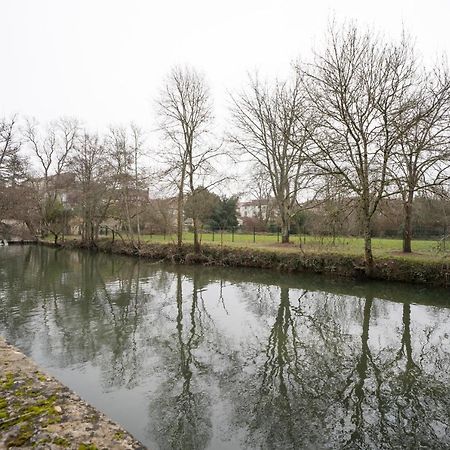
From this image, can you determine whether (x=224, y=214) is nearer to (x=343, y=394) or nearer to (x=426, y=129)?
(x=426, y=129)

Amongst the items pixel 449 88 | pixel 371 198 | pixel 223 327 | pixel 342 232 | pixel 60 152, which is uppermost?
pixel 60 152

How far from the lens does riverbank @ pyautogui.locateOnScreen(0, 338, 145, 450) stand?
120 inches

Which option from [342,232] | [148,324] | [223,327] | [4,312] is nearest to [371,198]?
[342,232]

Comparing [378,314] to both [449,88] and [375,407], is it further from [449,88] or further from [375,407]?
[449,88]

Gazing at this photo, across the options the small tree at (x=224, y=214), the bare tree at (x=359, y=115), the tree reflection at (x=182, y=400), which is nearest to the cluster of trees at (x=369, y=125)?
the bare tree at (x=359, y=115)

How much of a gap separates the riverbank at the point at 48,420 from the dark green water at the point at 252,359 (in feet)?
4.37

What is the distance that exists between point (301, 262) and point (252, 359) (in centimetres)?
1181

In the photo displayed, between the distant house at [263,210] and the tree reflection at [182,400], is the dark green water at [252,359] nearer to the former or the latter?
the tree reflection at [182,400]

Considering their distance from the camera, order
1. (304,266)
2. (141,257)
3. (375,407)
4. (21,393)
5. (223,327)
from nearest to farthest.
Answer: (21,393) → (375,407) → (223,327) → (304,266) → (141,257)

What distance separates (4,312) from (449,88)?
18.0 meters

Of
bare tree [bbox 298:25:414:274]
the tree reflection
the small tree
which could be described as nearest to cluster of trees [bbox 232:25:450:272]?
bare tree [bbox 298:25:414:274]

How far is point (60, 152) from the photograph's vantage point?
4481 centimetres

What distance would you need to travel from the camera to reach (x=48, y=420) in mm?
3383

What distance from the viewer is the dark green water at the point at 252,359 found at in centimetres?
477
